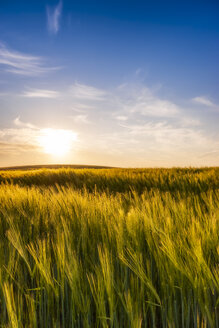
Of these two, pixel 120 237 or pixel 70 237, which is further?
pixel 70 237

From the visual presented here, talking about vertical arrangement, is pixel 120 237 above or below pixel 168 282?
above

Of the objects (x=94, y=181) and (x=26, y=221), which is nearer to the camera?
(x=26, y=221)

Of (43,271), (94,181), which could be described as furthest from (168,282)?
(94,181)

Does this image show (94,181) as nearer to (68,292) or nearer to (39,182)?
(39,182)

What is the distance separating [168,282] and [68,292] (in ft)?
1.10

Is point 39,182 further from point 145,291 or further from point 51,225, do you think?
point 145,291

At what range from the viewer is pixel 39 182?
634cm

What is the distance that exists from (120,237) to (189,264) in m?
0.27

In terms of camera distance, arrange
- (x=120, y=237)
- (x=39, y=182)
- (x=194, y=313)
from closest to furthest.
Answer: (x=194, y=313)
(x=120, y=237)
(x=39, y=182)

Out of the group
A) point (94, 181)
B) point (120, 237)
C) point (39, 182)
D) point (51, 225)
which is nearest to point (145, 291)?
point (120, 237)

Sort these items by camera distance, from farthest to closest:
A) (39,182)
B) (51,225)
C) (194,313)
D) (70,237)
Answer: (39,182), (51,225), (70,237), (194,313)

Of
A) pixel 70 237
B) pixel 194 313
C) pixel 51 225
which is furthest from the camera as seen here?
pixel 51 225

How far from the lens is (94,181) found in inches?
199

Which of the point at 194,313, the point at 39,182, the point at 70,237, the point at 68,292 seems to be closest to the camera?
the point at 194,313
